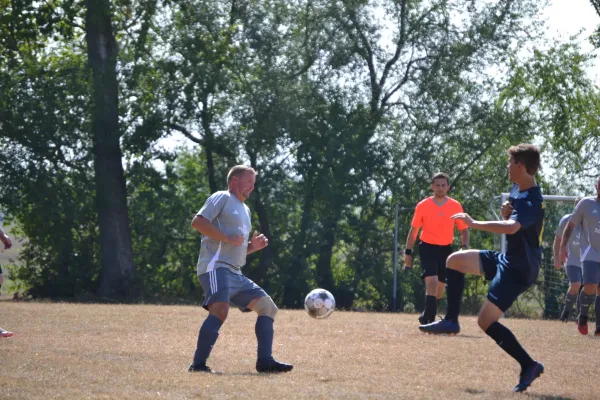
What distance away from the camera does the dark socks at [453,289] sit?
955 cm

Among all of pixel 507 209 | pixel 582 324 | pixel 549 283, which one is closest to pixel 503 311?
pixel 507 209

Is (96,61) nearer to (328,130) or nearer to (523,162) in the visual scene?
(328,130)

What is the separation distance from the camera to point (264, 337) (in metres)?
8.21

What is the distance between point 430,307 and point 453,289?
3.58 meters

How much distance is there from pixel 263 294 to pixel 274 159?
18487 mm

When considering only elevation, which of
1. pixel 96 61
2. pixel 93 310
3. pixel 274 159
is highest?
pixel 96 61

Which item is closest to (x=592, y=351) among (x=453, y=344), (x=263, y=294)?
(x=453, y=344)

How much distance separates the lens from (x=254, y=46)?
2697 centimetres

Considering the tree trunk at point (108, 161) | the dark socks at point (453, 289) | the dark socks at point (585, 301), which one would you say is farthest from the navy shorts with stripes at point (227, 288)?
the tree trunk at point (108, 161)

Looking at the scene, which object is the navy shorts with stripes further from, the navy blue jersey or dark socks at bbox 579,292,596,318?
dark socks at bbox 579,292,596,318

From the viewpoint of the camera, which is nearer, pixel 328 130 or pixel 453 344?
pixel 453 344

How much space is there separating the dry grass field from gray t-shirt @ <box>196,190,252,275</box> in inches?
36.1

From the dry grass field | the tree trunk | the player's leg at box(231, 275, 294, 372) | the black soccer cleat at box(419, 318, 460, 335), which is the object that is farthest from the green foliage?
the player's leg at box(231, 275, 294, 372)

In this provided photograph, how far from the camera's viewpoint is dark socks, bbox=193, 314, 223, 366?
316 inches
